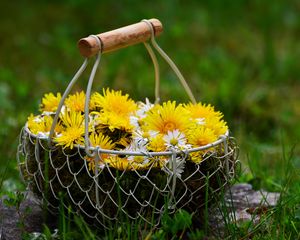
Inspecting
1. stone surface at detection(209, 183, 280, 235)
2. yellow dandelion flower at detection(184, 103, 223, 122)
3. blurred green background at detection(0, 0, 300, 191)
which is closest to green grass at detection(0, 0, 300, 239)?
blurred green background at detection(0, 0, 300, 191)

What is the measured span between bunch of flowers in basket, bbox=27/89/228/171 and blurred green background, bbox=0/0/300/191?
34.8 inches

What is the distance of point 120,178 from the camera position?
1.75 meters

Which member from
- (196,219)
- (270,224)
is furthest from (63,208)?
(270,224)

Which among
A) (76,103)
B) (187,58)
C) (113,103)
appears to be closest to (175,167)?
(113,103)

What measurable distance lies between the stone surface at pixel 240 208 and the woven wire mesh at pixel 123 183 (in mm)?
87

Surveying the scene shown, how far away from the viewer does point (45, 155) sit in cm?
184

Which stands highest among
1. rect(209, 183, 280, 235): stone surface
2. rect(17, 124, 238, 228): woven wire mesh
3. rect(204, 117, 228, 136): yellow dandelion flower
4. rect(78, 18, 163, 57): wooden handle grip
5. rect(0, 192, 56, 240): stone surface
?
rect(78, 18, 163, 57): wooden handle grip

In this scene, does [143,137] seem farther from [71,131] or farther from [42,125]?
[42,125]

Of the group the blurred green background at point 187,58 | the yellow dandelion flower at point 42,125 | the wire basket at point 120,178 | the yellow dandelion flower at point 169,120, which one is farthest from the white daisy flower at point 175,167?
the blurred green background at point 187,58

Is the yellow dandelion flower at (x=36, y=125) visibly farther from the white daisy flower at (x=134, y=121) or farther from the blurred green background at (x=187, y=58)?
the blurred green background at (x=187, y=58)

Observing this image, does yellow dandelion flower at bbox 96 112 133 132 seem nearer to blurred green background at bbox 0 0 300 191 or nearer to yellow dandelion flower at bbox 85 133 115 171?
yellow dandelion flower at bbox 85 133 115 171

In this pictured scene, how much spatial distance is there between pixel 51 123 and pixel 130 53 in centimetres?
255

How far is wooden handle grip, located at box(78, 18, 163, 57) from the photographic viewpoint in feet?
5.83

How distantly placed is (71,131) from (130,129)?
6.4 inches
